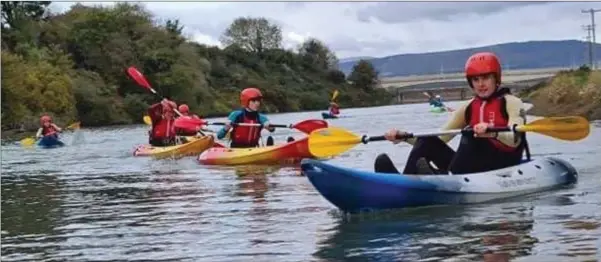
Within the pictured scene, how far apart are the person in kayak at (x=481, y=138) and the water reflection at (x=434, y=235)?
1.82 ft

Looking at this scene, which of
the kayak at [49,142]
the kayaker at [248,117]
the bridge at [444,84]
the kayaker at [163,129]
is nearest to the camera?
the kayaker at [248,117]

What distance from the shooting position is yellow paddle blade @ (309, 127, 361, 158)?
35.1 feet

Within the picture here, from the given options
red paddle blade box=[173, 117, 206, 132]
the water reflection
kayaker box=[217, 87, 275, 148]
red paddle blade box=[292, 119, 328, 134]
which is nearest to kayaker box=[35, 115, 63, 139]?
red paddle blade box=[173, 117, 206, 132]

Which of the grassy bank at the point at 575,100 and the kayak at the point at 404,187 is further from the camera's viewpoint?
the grassy bank at the point at 575,100

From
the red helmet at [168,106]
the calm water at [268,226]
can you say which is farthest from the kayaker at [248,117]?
the red helmet at [168,106]

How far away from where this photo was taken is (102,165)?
20000 millimetres

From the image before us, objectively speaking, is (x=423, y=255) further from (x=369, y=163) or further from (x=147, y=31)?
(x=147, y=31)

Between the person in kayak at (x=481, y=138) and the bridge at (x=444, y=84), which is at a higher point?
the bridge at (x=444, y=84)

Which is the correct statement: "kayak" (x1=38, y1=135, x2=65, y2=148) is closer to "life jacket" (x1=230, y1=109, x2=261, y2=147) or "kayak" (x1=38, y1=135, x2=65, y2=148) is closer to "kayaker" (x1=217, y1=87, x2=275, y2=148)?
"life jacket" (x1=230, y1=109, x2=261, y2=147)

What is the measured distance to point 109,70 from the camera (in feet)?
235

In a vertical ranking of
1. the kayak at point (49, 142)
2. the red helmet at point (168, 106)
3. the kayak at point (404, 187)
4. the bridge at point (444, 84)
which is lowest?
the kayak at point (404, 187)

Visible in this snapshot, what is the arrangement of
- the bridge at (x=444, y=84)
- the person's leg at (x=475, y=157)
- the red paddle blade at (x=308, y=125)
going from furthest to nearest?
the bridge at (x=444, y=84) → the red paddle blade at (x=308, y=125) → the person's leg at (x=475, y=157)

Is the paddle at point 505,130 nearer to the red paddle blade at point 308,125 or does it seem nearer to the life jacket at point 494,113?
the life jacket at point 494,113

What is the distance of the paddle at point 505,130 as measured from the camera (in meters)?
9.87
